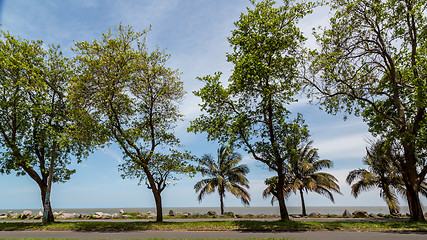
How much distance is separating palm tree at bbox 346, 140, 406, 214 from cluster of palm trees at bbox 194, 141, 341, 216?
2530 mm

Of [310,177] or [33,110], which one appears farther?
[310,177]

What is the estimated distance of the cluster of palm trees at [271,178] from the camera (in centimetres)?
3172

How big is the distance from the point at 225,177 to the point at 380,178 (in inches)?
685

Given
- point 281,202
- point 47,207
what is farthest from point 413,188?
point 47,207

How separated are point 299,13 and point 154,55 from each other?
10.8 m

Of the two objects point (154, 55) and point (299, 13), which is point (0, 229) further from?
point (299, 13)

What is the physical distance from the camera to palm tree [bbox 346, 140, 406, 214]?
28.8 m

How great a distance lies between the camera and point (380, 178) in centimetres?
3084

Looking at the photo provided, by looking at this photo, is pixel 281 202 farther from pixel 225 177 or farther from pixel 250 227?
pixel 225 177

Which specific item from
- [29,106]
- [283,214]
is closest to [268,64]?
[283,214]

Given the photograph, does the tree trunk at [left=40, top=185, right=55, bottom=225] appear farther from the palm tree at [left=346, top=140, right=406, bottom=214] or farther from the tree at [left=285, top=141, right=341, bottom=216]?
the palm tree at [left=346, top=140, right=406, bottom=214]

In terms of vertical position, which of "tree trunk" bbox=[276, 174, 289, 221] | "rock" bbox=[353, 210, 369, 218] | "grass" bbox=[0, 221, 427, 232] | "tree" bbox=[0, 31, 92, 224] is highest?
"tree" bbox=[0, 31, 92, 224]

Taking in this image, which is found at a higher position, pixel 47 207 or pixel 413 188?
pixel 413 188

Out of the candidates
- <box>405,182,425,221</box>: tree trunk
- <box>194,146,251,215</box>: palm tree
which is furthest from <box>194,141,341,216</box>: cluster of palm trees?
<box>405,182,425,221</box>: tree trunk
